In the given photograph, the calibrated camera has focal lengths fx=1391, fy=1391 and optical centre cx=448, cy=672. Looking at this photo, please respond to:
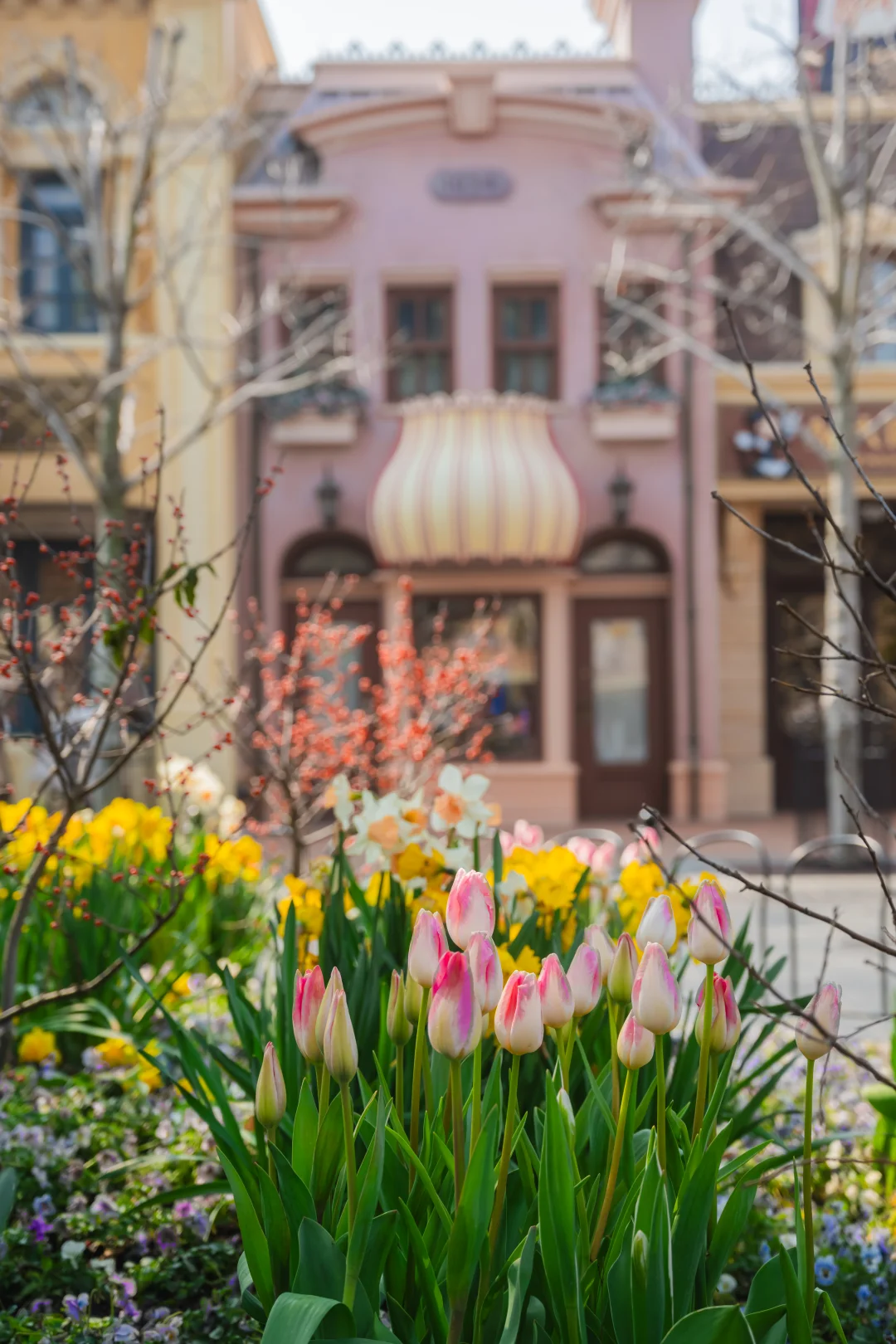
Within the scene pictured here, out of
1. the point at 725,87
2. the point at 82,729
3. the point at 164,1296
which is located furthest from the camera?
the point at 725,87

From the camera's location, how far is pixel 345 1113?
189 centimetres

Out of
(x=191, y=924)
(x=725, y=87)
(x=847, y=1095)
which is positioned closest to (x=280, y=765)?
(x=191, y=924)

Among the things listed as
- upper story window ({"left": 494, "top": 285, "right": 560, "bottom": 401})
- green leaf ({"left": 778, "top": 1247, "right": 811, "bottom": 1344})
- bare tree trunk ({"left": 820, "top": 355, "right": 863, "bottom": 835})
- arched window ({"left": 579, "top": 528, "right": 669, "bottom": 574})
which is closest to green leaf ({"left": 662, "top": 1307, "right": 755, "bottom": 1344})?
green leaf ({"left": 778, "top": 1247, "right": 811, "bottom": 1344})

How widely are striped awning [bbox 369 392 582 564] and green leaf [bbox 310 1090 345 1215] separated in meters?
14.1

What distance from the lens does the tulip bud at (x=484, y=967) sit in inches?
72.5

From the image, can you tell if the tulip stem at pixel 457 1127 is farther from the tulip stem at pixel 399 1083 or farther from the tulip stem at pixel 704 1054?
the tulip stem at pixel 704 1054

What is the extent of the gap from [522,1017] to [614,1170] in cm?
39

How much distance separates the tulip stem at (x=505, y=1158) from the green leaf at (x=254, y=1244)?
329mm

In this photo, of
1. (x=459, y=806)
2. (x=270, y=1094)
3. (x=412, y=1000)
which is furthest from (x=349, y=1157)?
(x=459, y=806)

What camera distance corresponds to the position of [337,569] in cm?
1750

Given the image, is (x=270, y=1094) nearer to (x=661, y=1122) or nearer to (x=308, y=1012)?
(x=308, y=1012)

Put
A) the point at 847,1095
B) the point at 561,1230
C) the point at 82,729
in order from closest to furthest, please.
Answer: the point at 561,1230 < the point at 82,729 < the point at 847,1095

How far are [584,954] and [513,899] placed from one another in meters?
1.24

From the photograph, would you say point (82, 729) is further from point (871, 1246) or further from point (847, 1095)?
point (847, 1095)
